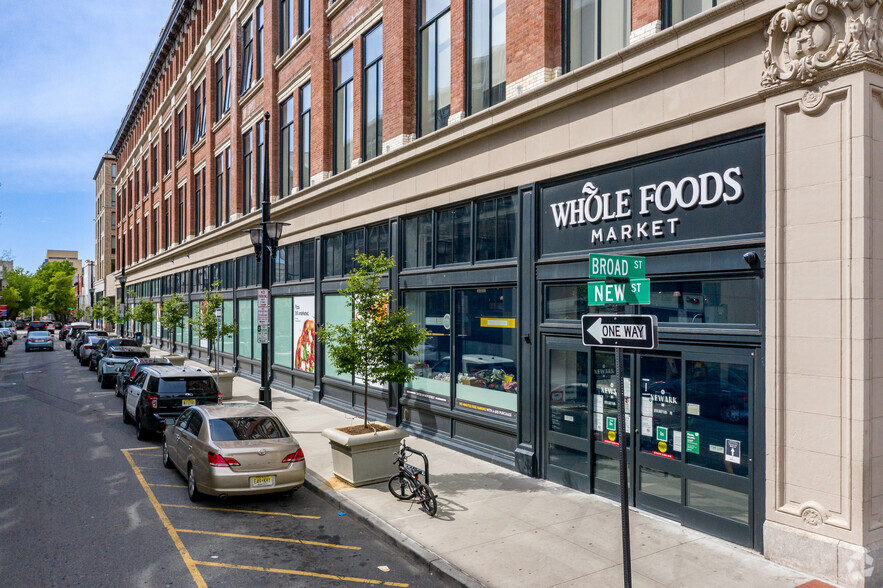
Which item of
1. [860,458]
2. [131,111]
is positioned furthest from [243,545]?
[131,111]

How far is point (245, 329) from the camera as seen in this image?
2764cm

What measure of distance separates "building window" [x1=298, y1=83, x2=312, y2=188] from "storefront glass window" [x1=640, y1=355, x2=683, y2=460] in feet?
50.7

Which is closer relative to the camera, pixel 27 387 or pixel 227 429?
pixel 227 429

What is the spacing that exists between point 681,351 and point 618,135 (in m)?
3.51

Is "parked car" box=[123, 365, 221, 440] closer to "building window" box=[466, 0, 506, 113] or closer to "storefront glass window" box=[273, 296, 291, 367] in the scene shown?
"storefront glass window" box=[273, 296, 291, 367]

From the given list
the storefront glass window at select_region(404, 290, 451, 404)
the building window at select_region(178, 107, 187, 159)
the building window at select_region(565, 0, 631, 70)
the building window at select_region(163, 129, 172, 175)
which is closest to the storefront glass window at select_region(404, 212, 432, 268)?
the storefront glass window at select_region(404, 290, 451, 404)

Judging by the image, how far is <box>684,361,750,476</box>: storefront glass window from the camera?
7.93 m

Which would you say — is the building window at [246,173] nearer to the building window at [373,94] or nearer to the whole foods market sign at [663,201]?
the building window at [373,94]

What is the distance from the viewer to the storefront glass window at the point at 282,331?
2269 centimetres

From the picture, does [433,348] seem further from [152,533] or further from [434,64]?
[152,533]

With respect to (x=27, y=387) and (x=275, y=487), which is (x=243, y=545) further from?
(x=27, y=387)

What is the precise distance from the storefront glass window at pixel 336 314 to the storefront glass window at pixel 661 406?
10110 mm

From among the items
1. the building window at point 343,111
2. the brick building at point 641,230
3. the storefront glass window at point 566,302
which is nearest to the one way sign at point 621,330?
the brick building at point 641,230

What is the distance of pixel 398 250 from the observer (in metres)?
15.5
